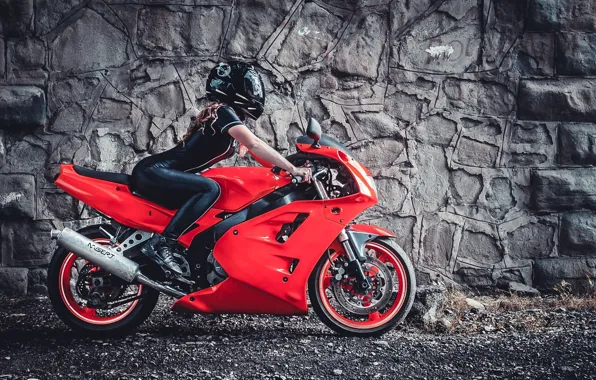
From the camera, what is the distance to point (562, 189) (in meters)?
5.44

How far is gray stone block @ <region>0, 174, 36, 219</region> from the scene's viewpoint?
5188mm

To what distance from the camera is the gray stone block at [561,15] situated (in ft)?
17.7

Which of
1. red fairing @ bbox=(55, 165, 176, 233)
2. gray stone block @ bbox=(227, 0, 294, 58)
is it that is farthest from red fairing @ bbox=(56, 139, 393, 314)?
gray stone block @ bbox=(227, 0, 294, 58)

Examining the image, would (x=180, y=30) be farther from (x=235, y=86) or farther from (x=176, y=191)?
(x=176, y=191)

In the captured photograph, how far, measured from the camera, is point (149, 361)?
3.86m

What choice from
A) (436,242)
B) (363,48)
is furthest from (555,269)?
(363,48)

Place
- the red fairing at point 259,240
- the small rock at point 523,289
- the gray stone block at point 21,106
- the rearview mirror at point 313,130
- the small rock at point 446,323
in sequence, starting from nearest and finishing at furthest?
the rearview mirror at point 313,130
the red fairing at point 259,240
the small rock at point 446,323
the gray stone block at point 21,106
the small rock at point 523,289

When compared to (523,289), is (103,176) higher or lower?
higher

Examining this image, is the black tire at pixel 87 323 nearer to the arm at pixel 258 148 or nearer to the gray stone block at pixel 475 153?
the arm at pixel 258 148

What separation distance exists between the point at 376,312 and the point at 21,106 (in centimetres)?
265

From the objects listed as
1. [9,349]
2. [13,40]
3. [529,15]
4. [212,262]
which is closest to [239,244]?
[212,262]

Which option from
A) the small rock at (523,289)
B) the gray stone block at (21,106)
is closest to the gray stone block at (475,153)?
the small rock at (523,289)

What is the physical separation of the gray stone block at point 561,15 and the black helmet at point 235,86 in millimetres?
2194

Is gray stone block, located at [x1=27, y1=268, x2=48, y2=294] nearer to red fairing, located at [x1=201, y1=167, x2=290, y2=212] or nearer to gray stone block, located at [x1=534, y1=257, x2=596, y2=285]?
red fairing, located at [x1=201, y1=167, x2=290, y2=212]
